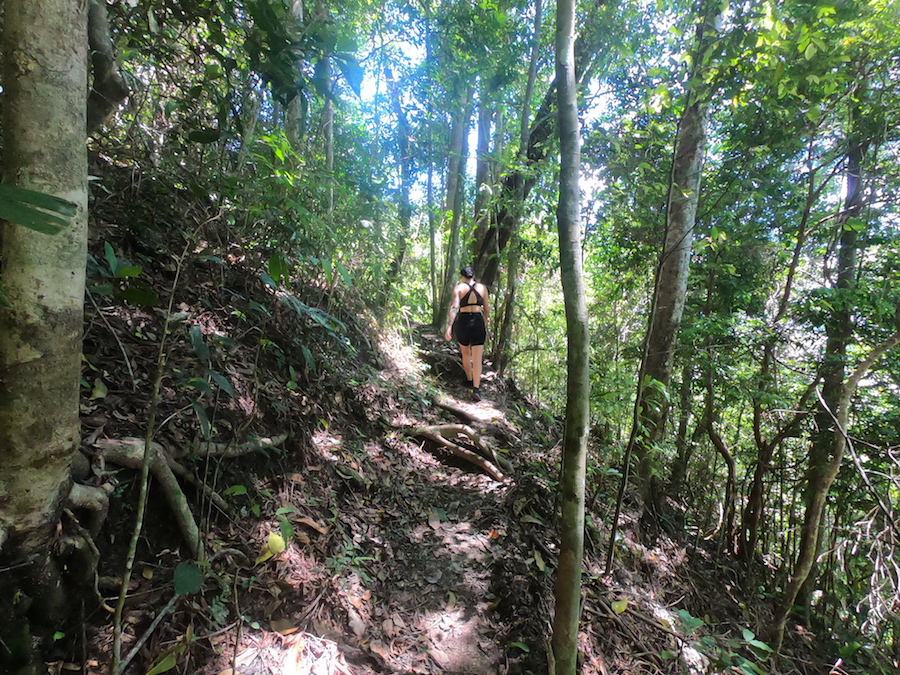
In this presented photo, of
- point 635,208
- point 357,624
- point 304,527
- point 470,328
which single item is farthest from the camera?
point 470,328

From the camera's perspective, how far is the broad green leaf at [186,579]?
5.26ft

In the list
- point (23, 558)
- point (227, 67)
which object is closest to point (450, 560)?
point (23, 558)

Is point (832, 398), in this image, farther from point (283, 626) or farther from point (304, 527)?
point (283, 626)

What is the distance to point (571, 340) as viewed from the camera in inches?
86.8

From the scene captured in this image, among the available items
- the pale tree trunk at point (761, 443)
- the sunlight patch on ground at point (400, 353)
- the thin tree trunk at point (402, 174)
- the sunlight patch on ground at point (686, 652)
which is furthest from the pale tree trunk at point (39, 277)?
the thin tree trunk at point (402, 174)

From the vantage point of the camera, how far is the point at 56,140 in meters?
1.25

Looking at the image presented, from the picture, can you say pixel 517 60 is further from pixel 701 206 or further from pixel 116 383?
pixel 116 383

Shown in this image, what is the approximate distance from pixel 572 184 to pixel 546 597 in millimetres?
2662

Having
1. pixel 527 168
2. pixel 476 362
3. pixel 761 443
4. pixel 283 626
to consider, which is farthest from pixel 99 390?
pixel 761 443

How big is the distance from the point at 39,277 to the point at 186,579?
1.24 metres

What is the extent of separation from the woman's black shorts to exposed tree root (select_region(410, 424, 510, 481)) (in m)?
1.57

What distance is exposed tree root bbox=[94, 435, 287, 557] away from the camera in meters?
1.88

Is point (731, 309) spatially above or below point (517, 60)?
below

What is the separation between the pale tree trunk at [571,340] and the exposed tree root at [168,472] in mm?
1893
